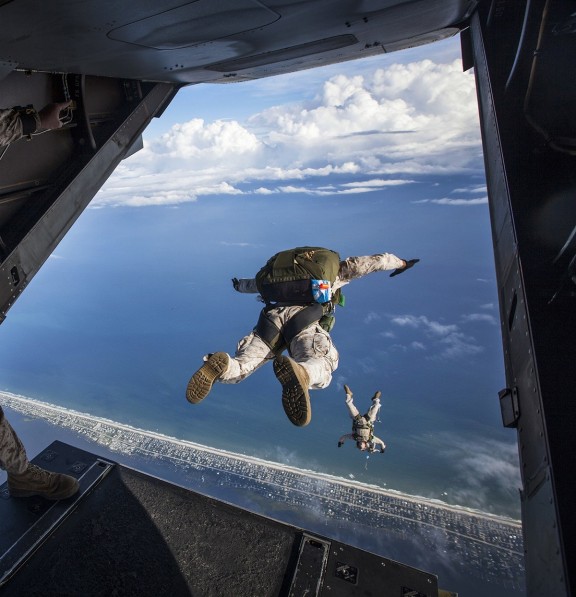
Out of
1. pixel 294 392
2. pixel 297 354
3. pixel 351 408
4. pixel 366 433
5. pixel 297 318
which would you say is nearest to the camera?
pixel 294 392

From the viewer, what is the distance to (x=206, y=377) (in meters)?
3.21

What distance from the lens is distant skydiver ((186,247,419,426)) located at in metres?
3.43

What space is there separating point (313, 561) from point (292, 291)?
2507mm

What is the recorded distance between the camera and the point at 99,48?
279cm

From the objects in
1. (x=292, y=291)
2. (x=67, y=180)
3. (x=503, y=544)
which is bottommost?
(x=503, y=544)

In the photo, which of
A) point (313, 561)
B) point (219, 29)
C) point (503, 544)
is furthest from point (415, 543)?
point (219, 29)

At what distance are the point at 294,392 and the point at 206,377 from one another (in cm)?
86

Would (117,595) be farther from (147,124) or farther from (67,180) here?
(147,124)

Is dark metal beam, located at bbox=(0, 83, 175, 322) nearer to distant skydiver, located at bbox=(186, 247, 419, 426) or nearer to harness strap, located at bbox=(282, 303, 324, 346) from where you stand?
distant skydiver, located at bbox=(186, 247, 419, 426)

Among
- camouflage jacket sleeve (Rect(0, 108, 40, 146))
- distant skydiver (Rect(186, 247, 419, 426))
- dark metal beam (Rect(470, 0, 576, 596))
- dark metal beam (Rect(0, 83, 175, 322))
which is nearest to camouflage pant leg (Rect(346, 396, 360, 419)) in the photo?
distant skydiver (Rect(186, 247, 419, 426))

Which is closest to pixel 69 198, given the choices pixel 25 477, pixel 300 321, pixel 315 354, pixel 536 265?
pixel 25 477

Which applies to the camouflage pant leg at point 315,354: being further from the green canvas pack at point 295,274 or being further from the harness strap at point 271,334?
the green canvas pack at point 295,274

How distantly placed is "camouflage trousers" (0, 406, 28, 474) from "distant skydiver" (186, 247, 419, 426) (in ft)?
5.64

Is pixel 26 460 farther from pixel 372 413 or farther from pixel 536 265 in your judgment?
pixel 536 265
